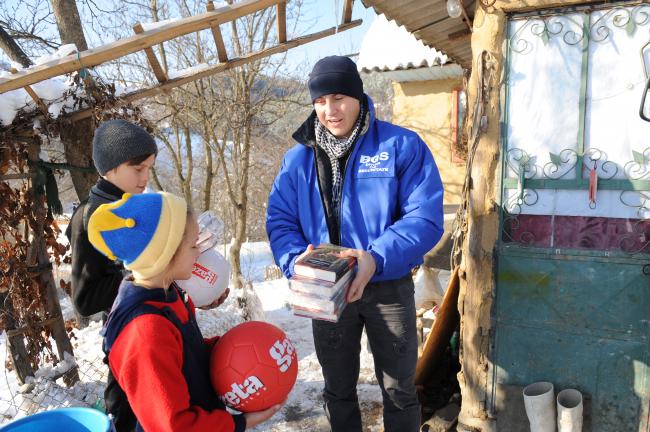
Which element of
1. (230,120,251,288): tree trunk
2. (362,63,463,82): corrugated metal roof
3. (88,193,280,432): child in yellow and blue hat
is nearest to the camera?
(88,193,280,432): child in yellow and blue hat

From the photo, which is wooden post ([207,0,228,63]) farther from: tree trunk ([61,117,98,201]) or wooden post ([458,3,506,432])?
wooden post ([458,3,506,432])

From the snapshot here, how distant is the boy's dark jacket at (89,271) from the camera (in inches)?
85.7

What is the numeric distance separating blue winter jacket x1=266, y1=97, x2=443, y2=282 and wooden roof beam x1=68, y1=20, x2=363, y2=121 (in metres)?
2.00

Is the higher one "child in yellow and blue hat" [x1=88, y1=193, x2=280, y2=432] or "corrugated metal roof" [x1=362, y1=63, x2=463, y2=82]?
"corrugated metal roof" [x1=362, y1=63, x2=463, y2=82]

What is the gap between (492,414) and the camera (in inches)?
126

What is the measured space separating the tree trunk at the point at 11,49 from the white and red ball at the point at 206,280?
210 inches

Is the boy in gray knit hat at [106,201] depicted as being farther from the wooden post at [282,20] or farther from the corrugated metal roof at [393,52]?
the corrugated metal roof at [393,52]

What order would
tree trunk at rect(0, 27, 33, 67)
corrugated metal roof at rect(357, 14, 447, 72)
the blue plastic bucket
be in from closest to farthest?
1. the blue plastic bucket
2. tree trunk at rect(0, 27, 33, 67)
3. corrugated metal roof at rect(357, 14, 447, 72)

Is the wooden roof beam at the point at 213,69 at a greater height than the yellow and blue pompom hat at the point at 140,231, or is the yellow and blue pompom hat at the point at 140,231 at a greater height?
the wooden roof beam at the point at 213,69

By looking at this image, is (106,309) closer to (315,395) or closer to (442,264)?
(315,395)

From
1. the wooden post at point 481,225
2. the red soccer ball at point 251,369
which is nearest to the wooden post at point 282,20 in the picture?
the wooden post at point 481,225

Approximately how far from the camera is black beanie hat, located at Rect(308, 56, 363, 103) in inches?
89.0

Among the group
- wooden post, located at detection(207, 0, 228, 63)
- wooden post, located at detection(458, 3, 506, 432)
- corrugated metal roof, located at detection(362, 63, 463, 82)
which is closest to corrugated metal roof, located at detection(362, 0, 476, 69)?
wooden post, located at detection(458, 3, 506, 432)

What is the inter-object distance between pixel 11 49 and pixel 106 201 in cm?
544
